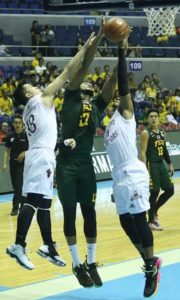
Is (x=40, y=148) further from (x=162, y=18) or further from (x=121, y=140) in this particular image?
(x=162, y=18)

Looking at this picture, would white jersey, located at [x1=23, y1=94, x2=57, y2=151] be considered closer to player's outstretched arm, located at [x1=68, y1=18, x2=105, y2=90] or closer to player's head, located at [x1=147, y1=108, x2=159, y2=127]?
player's outstretched arm, located at [x1=68, y1=18, x2=105, y2=90]

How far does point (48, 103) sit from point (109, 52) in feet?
63.2

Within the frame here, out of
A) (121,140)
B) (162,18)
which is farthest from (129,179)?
(162,18)

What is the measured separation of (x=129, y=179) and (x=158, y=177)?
4.01 m

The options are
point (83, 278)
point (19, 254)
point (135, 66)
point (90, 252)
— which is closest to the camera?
point (19, 254)

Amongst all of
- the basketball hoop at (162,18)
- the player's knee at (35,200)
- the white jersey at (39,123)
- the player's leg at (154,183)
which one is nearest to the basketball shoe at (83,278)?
the player's knee at (35,200)

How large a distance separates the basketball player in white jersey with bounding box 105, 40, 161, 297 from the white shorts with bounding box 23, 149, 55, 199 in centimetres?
65

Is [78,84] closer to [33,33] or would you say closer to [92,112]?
[92,112]

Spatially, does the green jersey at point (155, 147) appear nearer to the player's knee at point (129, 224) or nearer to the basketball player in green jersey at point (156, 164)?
the basketball player in green jersey at point (156, 164)

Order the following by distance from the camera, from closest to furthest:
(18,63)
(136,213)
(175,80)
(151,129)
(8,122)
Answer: (136,213) < (151,129) < (8,122) < (18,63) < (175,80)

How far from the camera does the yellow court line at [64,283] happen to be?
6898mm

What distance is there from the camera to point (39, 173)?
6.57 metres

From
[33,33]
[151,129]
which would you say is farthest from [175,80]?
[151,129]

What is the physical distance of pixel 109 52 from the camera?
83.9 feet
